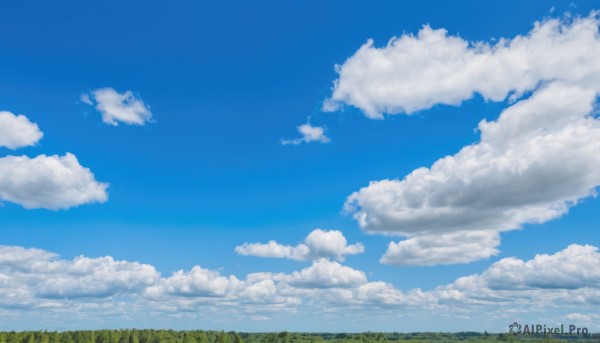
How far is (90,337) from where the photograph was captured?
651ft

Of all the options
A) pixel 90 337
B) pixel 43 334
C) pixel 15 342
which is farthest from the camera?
pixel 90 337

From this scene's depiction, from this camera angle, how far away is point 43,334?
598 ft

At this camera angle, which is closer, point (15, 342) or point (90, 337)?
point (15, 342)

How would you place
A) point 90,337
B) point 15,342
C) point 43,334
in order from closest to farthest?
point 15,342, point 43,334, point 90,337

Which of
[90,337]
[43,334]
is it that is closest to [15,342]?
[43,334]

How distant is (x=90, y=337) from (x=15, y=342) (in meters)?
34.4

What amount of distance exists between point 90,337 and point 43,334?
66.4 ft

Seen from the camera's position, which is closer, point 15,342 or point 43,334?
point 15,342

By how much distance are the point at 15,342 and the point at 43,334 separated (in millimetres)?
15128

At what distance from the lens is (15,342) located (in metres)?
167

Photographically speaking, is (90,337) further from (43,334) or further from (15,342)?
(15,342)

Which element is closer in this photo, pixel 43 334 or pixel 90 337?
pixel 43 334
